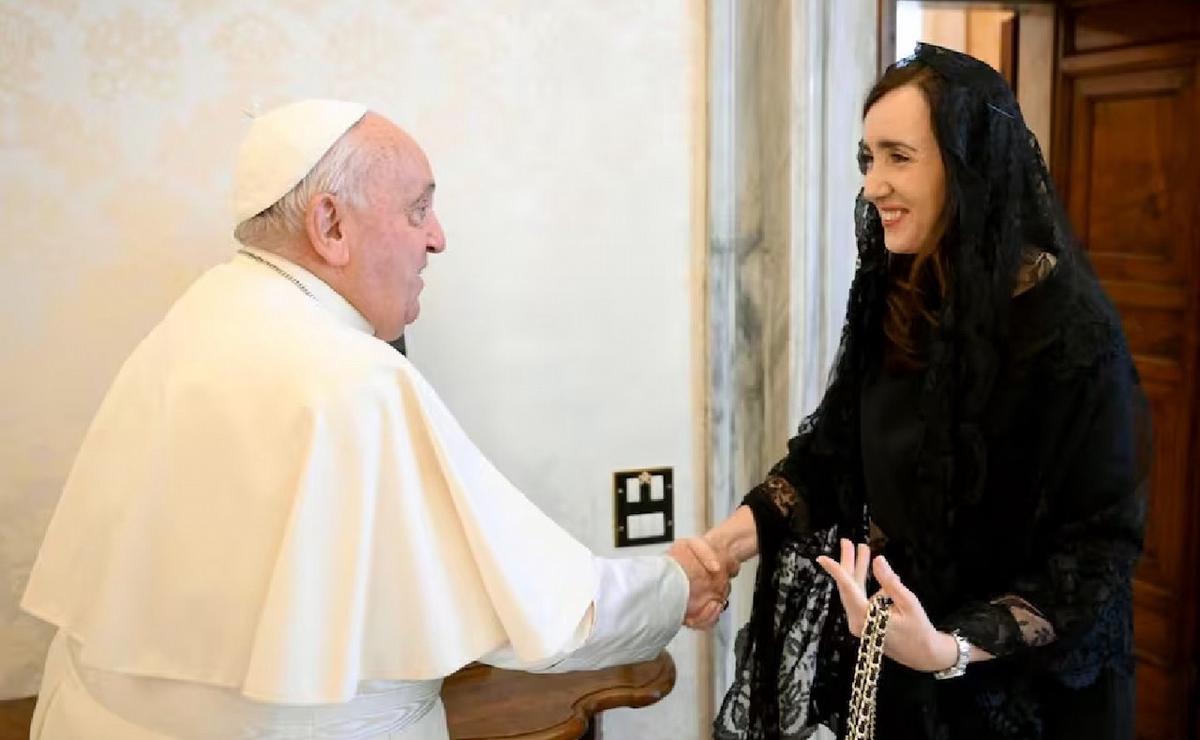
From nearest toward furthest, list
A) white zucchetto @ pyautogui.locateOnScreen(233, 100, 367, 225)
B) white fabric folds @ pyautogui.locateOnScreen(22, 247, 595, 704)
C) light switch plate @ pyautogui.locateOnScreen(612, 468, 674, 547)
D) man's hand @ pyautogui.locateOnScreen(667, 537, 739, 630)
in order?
white fabric folds @ pyautogui.locateOnScreen(22, 247, 595, 704)
white zucchetto @ pyautogui.locateOnScreen(233, 100, 367, 225)
man's hand @ pyautogui.locateOnScreen(667, 537, 739, 630)
light switch plate @ pyautogui.locateOnScreen(612, 468, 674, 547)

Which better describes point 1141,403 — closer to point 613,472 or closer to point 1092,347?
point 1092,347

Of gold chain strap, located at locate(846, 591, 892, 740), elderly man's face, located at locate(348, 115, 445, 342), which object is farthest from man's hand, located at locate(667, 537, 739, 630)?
elderly man's face, located at locate(348, 115, 445, 342)

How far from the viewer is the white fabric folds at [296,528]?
1.40m

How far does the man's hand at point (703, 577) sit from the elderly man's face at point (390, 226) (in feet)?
2.19

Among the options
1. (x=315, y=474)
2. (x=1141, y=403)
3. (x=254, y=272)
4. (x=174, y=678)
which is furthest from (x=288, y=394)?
(x=1141, y=403)

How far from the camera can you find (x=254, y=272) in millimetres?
1562

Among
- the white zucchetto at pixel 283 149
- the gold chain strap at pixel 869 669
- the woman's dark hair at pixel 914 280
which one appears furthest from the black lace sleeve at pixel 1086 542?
the white zucchetto at pixel 283 149

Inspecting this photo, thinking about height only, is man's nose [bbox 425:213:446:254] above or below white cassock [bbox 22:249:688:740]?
above

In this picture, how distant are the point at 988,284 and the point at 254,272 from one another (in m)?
1.01

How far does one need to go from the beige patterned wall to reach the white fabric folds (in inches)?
22.1

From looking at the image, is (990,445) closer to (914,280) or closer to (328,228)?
(914,280)

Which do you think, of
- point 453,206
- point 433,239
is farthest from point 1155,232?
point 433,239

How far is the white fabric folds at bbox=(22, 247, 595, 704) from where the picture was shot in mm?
1397

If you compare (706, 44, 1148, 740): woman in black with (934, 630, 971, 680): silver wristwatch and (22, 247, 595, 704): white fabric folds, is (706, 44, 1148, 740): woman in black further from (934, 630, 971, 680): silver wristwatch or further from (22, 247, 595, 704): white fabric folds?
(22, 247, 595, 704): white fabric folds
